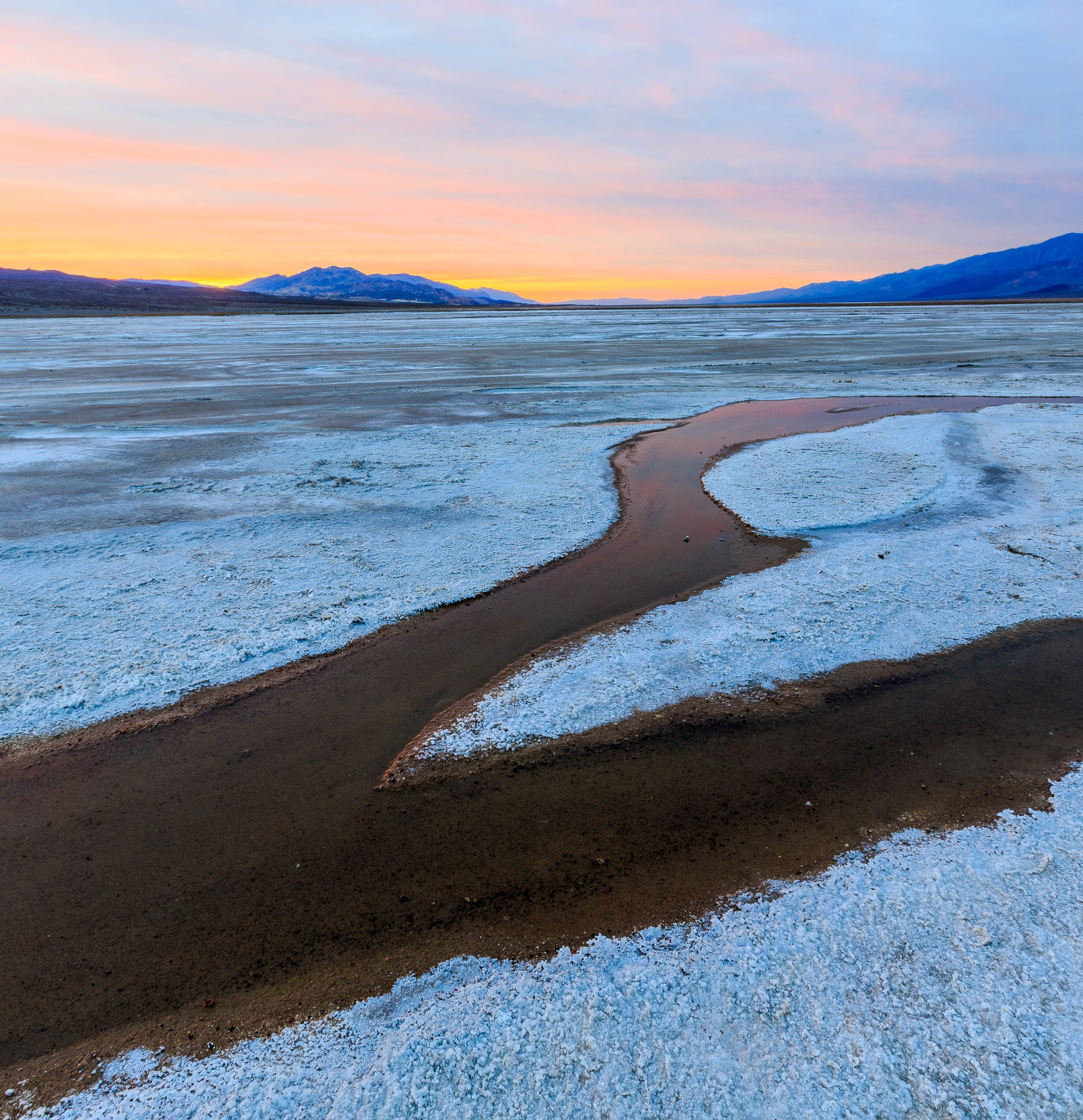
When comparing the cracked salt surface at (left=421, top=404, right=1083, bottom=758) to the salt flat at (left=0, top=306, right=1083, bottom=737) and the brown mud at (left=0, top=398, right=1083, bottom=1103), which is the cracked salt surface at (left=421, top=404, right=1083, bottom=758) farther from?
the salt flat at (left=0, top=306, right=1083, bottom=737)

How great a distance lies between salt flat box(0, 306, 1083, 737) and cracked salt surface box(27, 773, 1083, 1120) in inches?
109

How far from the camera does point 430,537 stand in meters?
6.78

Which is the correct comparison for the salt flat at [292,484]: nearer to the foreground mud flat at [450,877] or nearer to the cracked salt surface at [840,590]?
the foreground mud flat at [450,877]

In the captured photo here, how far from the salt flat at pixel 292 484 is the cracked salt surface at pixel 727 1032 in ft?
9.10

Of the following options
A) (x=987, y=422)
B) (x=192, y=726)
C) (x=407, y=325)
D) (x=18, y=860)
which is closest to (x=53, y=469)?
(x=192, y=726)

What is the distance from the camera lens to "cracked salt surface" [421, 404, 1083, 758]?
4.24m

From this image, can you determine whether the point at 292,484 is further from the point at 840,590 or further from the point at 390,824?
the point at 840,590

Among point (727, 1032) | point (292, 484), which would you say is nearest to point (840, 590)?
point (727, 1032)

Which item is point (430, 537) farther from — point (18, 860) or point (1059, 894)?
point (1059, 894)

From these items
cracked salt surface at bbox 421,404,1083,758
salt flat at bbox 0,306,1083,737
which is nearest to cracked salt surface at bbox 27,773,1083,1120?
cracked salt surface at bbox 421,404,1083,758

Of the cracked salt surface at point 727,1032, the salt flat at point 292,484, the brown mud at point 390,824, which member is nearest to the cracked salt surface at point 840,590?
the brown mud at point 390,824

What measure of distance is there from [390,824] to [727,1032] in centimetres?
182

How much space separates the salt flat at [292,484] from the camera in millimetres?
4793

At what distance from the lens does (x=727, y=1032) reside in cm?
230
